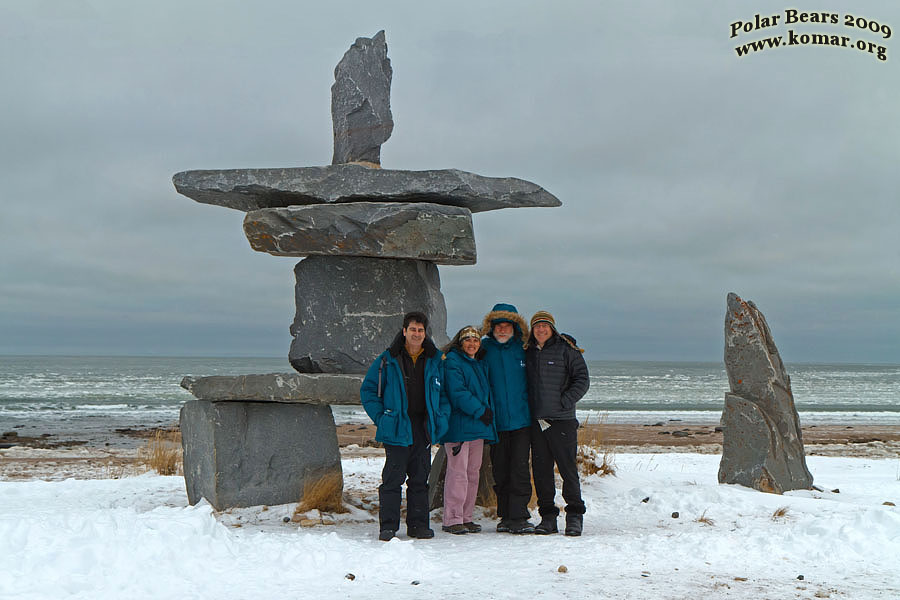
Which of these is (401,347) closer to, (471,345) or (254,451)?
(471,345)

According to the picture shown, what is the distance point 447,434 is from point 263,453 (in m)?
2.12

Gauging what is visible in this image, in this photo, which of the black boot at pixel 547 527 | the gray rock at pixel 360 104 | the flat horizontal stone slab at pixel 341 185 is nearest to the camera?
the black boot at pixel 547 527

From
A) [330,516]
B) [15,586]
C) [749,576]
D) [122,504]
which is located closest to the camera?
[15,586]

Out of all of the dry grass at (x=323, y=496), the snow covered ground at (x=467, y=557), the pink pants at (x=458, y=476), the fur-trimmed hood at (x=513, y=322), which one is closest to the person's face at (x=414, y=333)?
the fur-trimmed hood at (x=513, y=322)

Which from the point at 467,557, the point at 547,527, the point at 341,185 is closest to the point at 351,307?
the point at 341,185

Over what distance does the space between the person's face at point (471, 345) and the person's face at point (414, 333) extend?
404 millimetres

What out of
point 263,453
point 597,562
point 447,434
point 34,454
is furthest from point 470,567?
point 34,454

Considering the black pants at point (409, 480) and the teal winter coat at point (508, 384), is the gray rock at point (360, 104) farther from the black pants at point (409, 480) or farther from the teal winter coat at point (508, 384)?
the black pants at point (409, 480)

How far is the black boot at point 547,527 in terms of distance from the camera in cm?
621

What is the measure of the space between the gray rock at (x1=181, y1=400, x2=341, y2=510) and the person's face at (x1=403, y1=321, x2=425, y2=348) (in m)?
1.79

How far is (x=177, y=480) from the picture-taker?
9.30m

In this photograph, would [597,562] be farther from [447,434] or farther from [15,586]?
[15,586]

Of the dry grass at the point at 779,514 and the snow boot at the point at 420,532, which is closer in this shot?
the snow boot at the point at 420,532

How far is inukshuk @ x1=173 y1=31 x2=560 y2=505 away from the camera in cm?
684
